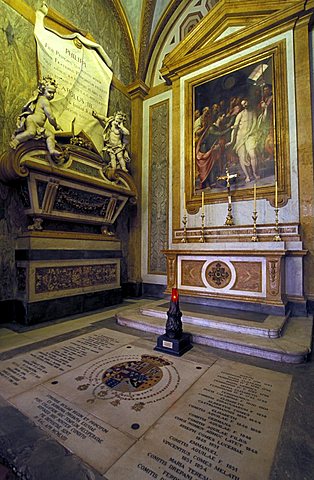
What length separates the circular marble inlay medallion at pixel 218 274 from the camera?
398cm

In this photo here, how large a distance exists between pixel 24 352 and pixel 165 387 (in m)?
1.61

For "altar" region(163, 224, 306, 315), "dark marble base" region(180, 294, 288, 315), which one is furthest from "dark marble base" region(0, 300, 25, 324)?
"dark marble base" region(180, 294, 288, 315)

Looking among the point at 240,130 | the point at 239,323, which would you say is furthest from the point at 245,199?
the point at 239,323

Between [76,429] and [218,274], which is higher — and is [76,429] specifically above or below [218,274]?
below

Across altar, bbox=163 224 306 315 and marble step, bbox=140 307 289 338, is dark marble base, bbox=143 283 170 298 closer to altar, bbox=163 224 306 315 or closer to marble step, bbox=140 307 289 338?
altar, bbox=163 224 306 315

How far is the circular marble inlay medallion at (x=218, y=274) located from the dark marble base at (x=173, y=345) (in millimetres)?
1511

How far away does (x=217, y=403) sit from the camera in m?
1.73

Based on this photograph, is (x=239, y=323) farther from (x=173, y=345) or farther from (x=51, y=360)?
(x=51, y=360)

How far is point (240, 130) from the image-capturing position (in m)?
4.93

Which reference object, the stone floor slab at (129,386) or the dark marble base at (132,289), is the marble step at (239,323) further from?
the dark marble base at (132,289)

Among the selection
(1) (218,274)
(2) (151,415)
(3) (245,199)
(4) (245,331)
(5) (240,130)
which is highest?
(5) (240,130)

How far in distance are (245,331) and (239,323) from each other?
0.13 metres

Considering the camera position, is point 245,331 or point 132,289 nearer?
point 245,331

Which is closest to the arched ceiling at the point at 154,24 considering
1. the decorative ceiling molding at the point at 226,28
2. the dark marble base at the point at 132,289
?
the decorative ceiling molding at the point at 226,28
